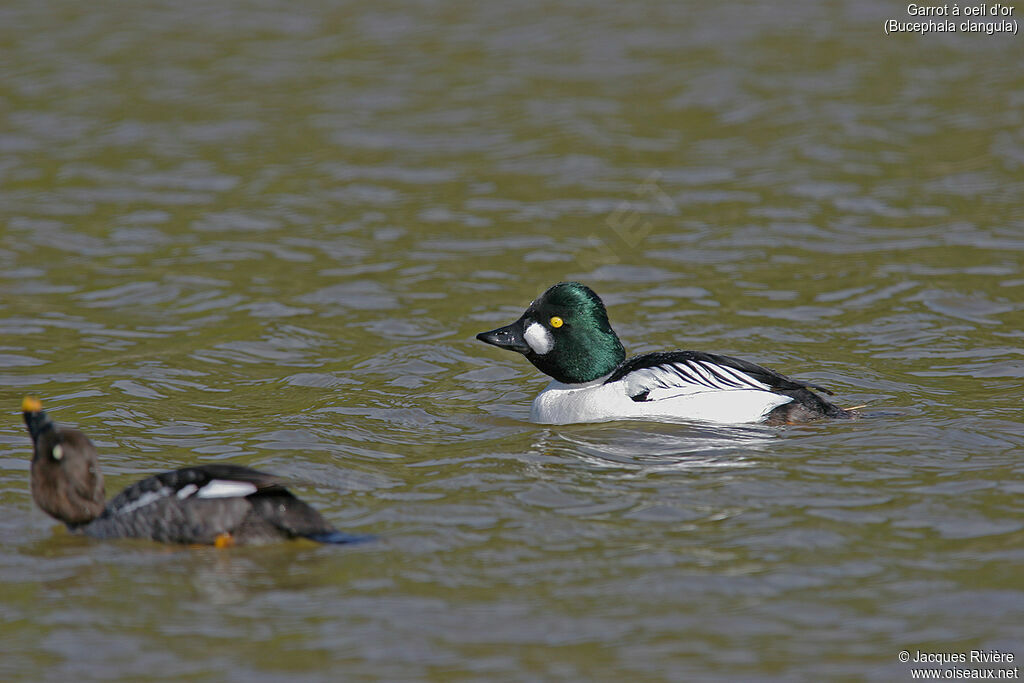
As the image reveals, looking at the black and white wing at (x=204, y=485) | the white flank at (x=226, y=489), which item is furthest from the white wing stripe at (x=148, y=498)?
the white flank at (x=226, y=489)

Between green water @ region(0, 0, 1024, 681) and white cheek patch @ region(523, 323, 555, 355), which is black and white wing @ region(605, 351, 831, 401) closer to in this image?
green water @ region(0, 0, 1024, 681)

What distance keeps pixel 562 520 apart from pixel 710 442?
1671mm

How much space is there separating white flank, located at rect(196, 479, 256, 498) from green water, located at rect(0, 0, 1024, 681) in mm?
310

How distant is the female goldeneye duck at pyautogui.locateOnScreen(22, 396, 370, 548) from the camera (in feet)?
23.7

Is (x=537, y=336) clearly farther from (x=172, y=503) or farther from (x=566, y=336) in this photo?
(x=172, y=503)

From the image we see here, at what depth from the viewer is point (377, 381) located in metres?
10.5

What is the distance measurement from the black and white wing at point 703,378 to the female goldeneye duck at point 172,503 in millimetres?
2844

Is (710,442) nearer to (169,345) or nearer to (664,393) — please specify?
(664,393)

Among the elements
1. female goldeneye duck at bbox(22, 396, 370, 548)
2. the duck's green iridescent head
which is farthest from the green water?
the duck's green iridescent head

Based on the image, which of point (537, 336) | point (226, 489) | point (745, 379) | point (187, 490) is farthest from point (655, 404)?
point (187, 490)

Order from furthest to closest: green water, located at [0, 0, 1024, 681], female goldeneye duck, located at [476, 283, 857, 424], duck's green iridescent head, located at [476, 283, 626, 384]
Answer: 1. duck's green iridescent head, located at [476, 283, 626, 384]
2. female goldeneye duck, located at [476, 283, 857, 424]
3. green water, located at [0, 0, 1024, 681]

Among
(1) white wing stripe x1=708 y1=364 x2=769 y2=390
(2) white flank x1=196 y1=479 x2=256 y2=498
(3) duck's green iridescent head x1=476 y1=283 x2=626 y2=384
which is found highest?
(3) duck's green iridescent head x1=476 y1=283 x2=626 y2=384

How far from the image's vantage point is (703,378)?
29.9 feet

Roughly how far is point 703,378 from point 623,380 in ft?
2.04
